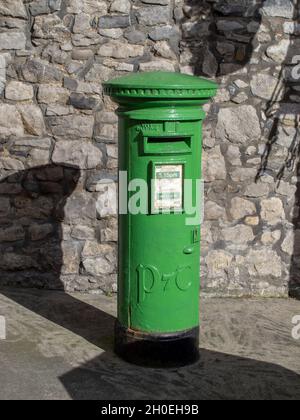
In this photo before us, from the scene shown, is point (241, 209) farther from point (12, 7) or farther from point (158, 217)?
point (12, 7)

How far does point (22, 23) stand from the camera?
21.6 ft

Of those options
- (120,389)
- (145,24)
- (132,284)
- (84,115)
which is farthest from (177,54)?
(120,389)

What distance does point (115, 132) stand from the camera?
6.70 m

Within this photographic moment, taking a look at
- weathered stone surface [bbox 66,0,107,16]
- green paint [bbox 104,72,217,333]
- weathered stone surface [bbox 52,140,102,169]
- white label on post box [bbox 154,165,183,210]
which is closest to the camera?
green paint [bbox 104,72,217,333]

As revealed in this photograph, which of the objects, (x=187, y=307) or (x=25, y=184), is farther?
(x=25, y=184)

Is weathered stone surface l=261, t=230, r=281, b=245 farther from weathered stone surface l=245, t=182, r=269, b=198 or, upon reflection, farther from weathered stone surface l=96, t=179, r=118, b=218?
weathered stone surface l=96, t=179, r=118, b=218

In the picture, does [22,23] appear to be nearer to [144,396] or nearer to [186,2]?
[186,2]

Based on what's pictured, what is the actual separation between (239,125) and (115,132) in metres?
0.99

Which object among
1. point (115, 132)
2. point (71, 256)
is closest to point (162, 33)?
point (115, 132)

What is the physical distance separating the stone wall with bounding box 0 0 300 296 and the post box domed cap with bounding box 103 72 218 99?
1.38m

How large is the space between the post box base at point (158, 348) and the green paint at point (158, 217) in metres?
Answer: 0.05

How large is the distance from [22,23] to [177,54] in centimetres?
124

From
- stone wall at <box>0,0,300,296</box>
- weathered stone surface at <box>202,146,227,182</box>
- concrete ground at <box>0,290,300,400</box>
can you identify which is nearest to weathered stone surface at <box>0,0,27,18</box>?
stone wall at <box>0,0,300,296</box>

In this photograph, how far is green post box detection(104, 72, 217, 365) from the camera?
519 centimetres
